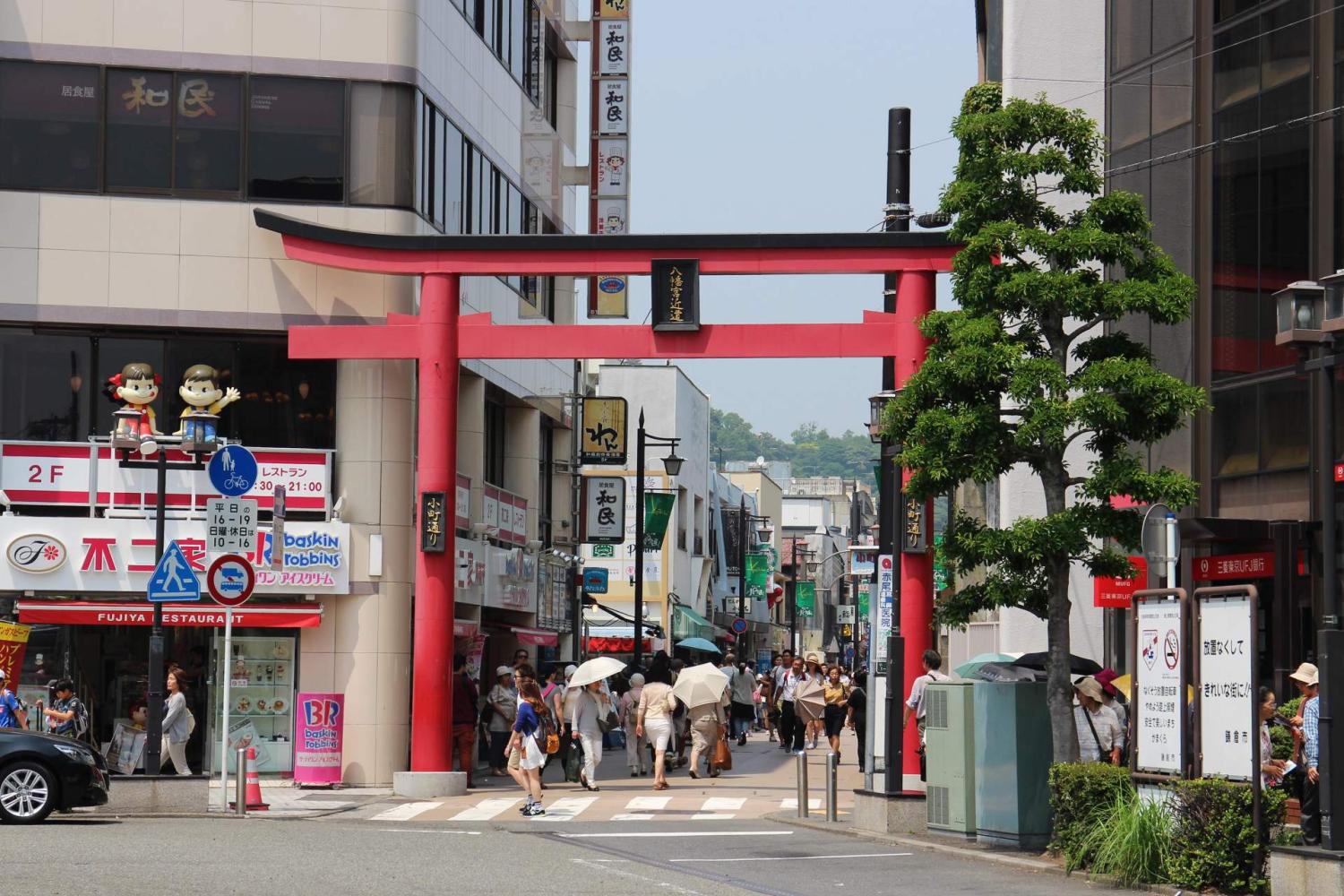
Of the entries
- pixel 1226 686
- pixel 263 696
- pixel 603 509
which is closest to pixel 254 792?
→ pixel 263 696

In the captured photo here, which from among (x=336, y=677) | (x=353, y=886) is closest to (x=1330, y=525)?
(x=353, y=886)

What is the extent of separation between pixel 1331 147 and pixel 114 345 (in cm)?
1802

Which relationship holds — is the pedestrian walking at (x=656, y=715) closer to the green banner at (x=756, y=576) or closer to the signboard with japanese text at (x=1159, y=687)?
the signboard with japanese text at (x=1159, y=687)

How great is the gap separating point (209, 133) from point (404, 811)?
36.0ft

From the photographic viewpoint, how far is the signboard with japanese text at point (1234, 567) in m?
27.4

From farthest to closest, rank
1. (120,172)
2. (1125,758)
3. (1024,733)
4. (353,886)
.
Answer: (120,172) → (1125,758) → (1024,733) → (353,886)

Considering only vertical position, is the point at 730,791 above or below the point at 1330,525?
below

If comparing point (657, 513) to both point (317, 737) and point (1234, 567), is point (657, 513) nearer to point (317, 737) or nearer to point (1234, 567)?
point (1234, 567)

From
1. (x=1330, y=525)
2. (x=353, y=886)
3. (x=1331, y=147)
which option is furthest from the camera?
(x=1331, y=147)

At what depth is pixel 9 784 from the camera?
19.3 m

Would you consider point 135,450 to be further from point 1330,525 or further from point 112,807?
point 1330,525

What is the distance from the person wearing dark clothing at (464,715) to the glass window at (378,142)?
293 inches

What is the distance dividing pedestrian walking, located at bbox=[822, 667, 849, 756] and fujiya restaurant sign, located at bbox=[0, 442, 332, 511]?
A: 36.3ft

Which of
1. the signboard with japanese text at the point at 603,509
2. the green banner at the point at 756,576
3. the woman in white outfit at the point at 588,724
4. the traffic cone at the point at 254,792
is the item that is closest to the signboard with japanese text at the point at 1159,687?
the traffic cone at the point at 254,792
